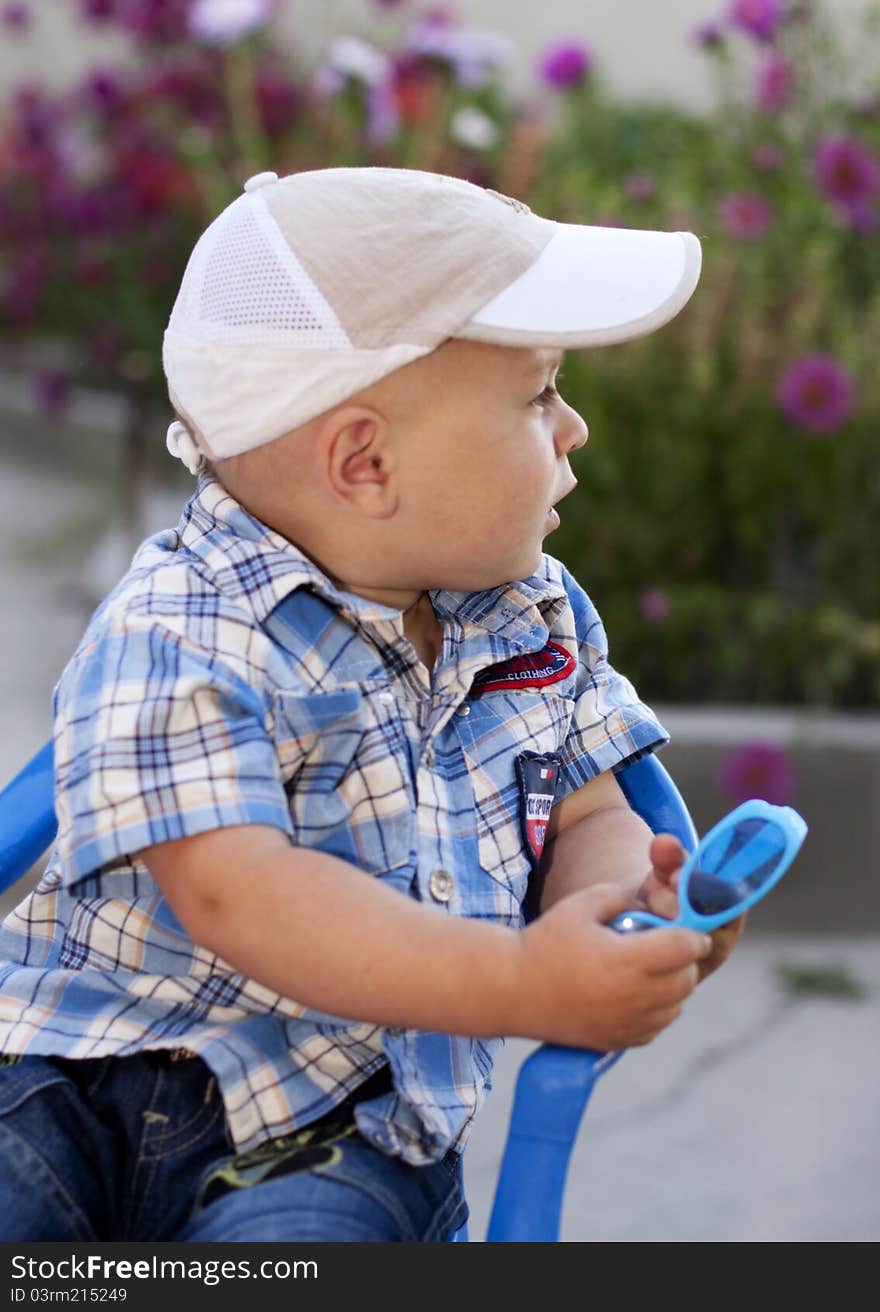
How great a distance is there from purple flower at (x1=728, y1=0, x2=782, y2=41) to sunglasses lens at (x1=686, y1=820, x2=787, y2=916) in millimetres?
3068

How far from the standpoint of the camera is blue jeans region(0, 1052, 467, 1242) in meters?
1.29

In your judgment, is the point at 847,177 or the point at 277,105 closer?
the point at 847,177

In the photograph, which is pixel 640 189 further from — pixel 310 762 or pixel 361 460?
pixel 310 762

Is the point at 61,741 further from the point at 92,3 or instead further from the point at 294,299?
the point at 92,3

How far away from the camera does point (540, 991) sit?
3.92 feet

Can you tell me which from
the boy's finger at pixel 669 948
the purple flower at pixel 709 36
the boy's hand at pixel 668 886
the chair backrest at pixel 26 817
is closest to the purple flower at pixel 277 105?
the purple flower at pixel 709 36

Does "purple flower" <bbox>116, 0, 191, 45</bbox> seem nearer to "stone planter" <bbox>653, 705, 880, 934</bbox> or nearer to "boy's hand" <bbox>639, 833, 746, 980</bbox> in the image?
"stone planter" <bbox>653, 705, 880, 934</bbox>

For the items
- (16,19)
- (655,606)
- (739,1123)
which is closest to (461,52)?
(655,606)

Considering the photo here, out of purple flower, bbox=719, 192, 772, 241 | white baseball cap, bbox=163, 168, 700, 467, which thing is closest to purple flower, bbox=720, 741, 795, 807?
purple flower, bbox=719, 192, 772, 241

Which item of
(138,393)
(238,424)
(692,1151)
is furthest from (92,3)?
(238,424)

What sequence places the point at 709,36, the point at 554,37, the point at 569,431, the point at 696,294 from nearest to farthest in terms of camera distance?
1. the point at 569,431
2. the point at 696,294
3. the point at 709,36
4. the point at 554,37

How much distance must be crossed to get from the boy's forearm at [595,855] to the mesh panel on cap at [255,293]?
1.56 feet

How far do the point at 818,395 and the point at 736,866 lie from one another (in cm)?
219

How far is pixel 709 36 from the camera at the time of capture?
4.05 metres
